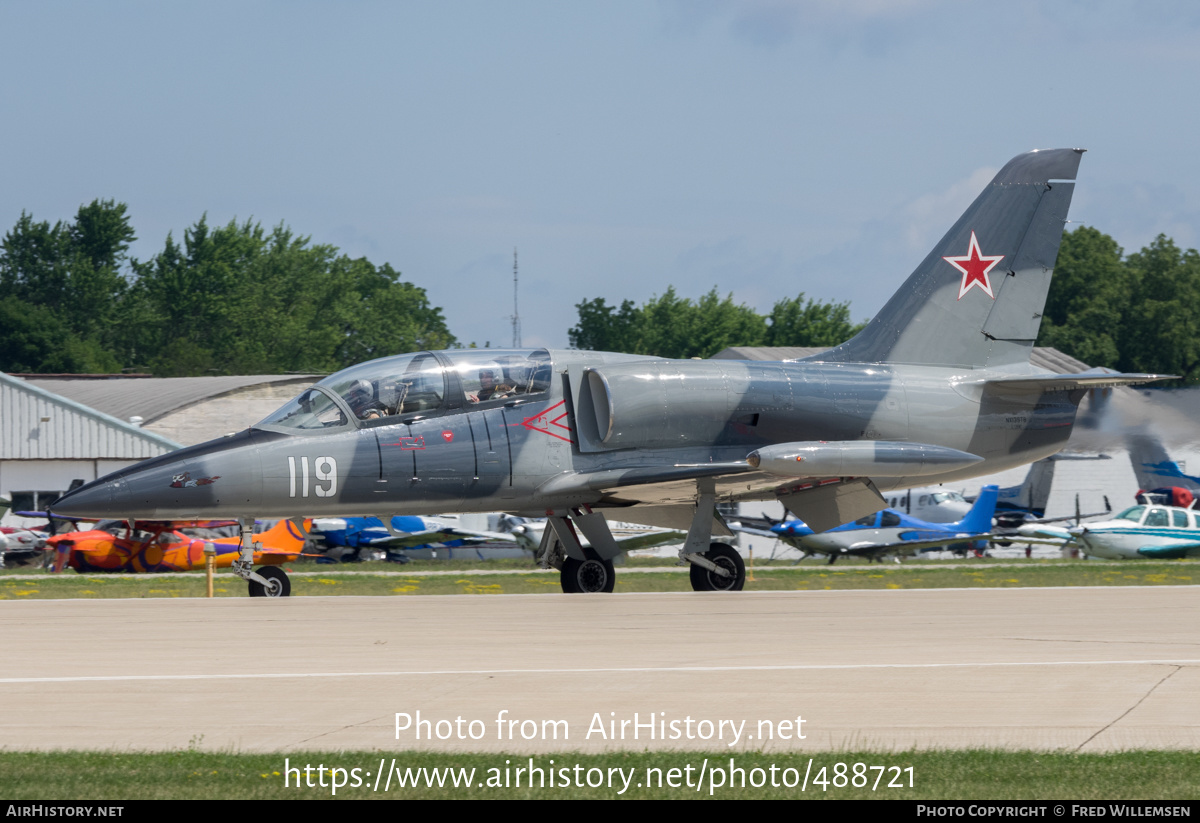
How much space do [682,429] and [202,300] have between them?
82.1 metres

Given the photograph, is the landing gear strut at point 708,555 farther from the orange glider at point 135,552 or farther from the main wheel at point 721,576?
the orange glider at point 135,552

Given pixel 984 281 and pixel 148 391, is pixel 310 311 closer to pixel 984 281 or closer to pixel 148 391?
pixel 148 391

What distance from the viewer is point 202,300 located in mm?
93062

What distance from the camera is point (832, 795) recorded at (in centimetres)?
598

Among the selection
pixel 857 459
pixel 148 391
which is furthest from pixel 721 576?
pixel 148 391

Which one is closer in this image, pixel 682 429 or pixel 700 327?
pixel 682 429

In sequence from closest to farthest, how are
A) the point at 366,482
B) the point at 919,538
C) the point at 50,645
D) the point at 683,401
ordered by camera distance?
the point at 50,645
the point at 366,482
the point at 683,401
the point at 919,538

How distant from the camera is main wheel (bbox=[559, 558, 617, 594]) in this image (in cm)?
1705

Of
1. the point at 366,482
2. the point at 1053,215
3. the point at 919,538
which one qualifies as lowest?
the point at 919,538

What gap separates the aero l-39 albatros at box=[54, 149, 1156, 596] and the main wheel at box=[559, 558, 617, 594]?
0.08ft

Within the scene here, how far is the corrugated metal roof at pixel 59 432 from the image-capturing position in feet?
129
